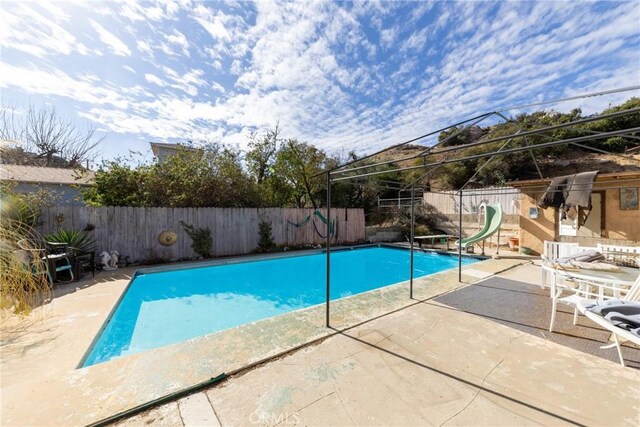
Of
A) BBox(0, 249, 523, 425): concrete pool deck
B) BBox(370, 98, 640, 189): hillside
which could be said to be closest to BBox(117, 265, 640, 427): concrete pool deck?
BBox(0, 249, 523, 425): concrete pool deck

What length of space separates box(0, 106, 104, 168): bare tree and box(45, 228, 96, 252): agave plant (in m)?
11.1

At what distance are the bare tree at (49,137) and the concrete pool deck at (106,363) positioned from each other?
15543mm

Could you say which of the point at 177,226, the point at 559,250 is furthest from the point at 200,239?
the point at 559,250

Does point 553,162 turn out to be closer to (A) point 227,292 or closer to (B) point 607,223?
(B) point 607,223

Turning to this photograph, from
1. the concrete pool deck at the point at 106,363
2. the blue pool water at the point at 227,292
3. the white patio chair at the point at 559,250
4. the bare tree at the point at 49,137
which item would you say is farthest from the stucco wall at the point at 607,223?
the bare tree at the point at 49,137

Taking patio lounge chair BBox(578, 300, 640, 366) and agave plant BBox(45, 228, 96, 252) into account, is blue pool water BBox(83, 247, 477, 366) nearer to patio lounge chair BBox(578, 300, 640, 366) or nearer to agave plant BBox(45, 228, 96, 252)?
agave plant BBox(45, 228, 96, 252)

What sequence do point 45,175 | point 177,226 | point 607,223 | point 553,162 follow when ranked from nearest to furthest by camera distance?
point 607,223, point 177,226, point 45,175, point 553,162

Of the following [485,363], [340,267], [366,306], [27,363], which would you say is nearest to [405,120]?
[340,267]

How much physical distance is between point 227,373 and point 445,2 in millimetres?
6744

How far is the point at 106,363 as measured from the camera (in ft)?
7.14

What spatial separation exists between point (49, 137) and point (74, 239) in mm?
14829

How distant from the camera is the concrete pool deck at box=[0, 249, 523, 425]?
5.56ft

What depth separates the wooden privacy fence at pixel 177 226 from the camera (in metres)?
6.53

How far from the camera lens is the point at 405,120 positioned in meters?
9.59
